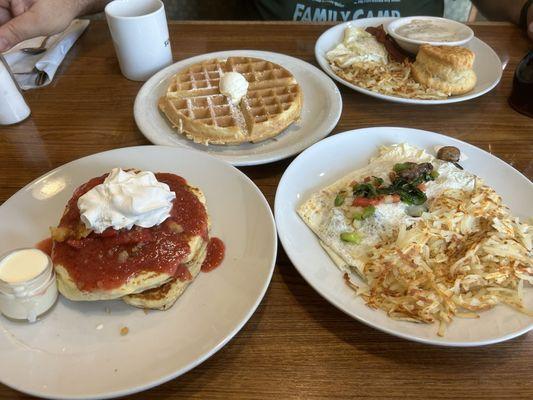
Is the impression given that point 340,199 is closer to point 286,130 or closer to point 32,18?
point 286,130

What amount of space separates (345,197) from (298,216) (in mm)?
201

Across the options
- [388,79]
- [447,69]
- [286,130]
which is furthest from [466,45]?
[286,130]

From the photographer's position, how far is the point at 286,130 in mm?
1925

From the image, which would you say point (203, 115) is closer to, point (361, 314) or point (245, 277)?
point (245, 277)

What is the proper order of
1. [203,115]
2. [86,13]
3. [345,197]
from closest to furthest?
[345,197], [203,115], [86,13]

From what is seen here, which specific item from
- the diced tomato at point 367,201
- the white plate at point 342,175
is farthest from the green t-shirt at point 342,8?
the diced tomato at point 367,201

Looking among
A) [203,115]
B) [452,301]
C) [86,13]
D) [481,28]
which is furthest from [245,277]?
[481,28]

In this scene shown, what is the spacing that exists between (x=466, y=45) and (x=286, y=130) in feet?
4.31

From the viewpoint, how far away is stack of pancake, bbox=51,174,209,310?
3.73 ft

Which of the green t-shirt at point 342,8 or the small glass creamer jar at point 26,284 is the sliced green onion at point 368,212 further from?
the green t-shirt at point 342,8

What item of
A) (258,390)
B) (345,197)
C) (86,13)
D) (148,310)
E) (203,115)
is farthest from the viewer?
(86,13)

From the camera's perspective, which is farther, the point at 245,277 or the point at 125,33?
the point at 125,33

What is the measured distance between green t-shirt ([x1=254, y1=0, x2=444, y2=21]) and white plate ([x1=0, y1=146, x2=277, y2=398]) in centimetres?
174

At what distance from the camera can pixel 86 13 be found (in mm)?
2568
